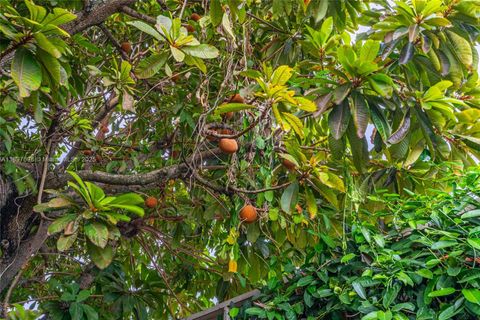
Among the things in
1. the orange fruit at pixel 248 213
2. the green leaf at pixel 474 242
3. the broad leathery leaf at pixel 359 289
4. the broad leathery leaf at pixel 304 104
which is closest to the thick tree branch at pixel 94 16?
the broad leathery leaf at pixel 304 104

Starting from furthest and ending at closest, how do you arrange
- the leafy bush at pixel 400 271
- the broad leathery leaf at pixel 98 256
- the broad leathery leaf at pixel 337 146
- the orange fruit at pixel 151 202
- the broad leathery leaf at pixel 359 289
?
the orange fruit at pixel 151 202 → the broad leathery leaf at pixel 337 146 → the broad leathery leaf at pixel 98 256 → the broad leathery leaf at pixel 359 289 → the leafy bush at pixel 400 271

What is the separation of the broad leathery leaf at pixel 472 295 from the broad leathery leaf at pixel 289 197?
0.74 m

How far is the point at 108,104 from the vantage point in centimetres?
274

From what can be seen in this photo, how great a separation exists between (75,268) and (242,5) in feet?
7.44

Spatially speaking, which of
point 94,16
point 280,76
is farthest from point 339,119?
point 94,16

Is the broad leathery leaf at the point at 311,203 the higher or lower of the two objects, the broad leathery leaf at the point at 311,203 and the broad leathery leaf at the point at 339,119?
the lower

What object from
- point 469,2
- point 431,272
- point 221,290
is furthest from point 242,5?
point 221,290

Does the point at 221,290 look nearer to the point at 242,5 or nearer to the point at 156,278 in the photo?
the point at 156,278

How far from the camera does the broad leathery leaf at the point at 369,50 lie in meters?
1.62

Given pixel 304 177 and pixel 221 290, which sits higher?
pixel 304 177

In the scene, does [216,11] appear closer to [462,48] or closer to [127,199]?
[127,199]

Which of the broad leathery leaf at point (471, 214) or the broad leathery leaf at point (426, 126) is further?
the broad leathery leaf at point (426, 126)

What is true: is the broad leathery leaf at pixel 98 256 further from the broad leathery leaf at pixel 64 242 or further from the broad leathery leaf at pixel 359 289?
the broad leathery leaf at pixel 359 289

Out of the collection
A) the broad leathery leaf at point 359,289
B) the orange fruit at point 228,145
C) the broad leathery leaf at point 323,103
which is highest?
the broad leathery leaf at point 323,103
